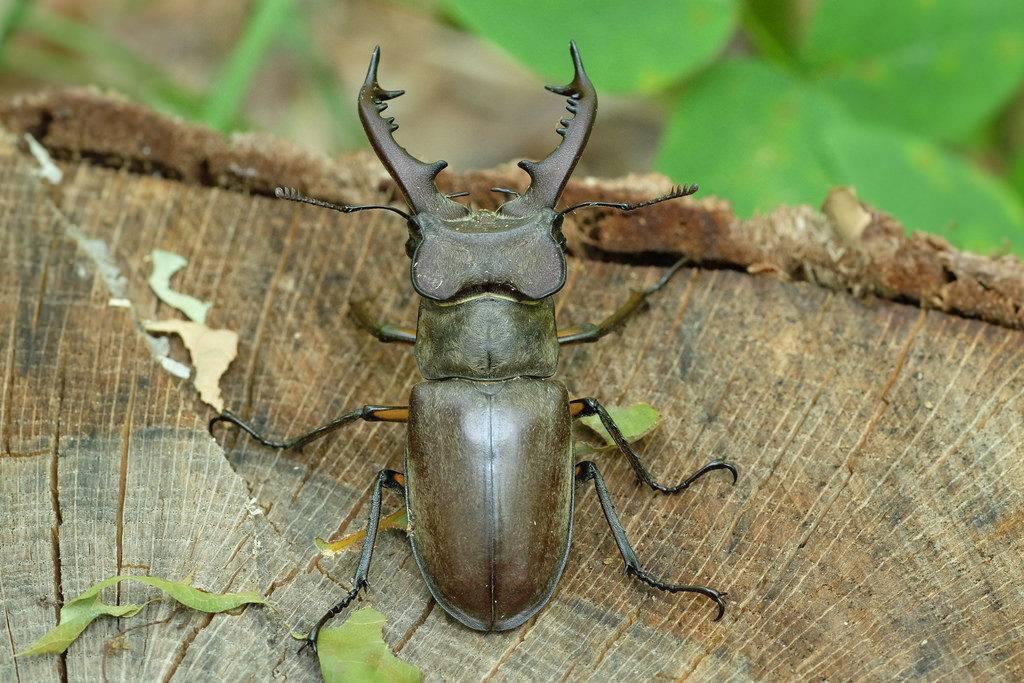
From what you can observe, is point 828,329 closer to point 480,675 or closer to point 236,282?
point 480,675

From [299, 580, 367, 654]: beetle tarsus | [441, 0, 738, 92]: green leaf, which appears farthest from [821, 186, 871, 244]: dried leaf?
[299, 580, 367, 654]: beetle tarsus

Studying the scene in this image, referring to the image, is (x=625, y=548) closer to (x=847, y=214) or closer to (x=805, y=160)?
(x=847, y=214)

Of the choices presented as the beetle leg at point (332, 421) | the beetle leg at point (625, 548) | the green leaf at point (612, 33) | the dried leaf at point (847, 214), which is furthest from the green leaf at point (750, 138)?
the beetle leg at point (332, 421)

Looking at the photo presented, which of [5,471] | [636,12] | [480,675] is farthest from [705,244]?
[5,471]

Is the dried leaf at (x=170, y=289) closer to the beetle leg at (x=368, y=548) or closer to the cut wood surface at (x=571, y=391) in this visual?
the cut wood surface at (x=571, y=391)

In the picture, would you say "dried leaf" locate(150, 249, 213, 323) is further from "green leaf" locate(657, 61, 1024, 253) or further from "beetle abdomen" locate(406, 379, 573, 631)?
"green leaf" locate(657, 61, 1024, 253)

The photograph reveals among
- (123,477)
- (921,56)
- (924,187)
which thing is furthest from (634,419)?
(921,56)
